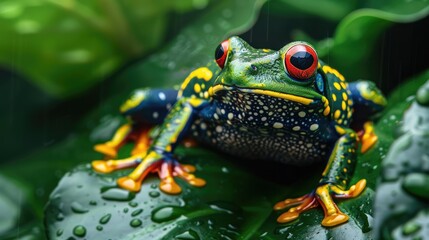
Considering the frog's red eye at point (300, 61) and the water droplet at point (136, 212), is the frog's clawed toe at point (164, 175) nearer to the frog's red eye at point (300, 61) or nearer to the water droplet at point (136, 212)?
the water droplet at point (136, 212)

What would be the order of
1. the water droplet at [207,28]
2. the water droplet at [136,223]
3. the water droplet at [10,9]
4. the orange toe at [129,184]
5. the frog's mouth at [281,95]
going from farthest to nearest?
1. the water droplet at [10,9]
2. the water droplet at [207,28]
3. the orange toe at [129,184]
4. the water droplet at [136,223]
5. the frog's mouth at [281,95]

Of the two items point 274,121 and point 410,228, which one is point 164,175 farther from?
point 410,228

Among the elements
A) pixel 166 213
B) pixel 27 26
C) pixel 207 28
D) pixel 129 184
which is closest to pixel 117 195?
pixel 129 184

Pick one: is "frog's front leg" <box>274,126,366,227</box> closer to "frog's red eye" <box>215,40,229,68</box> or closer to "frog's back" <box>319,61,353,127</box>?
"frog's back" <box>319,61,353,127</box>

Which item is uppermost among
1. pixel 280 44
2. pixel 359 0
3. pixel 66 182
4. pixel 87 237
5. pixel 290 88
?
pixel 359 0

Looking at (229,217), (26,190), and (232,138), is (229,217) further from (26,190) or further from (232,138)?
(26,190)

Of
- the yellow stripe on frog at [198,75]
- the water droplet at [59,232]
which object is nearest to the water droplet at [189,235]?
the water droplet at [59,232]

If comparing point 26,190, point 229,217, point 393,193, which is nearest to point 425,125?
point 393,193
